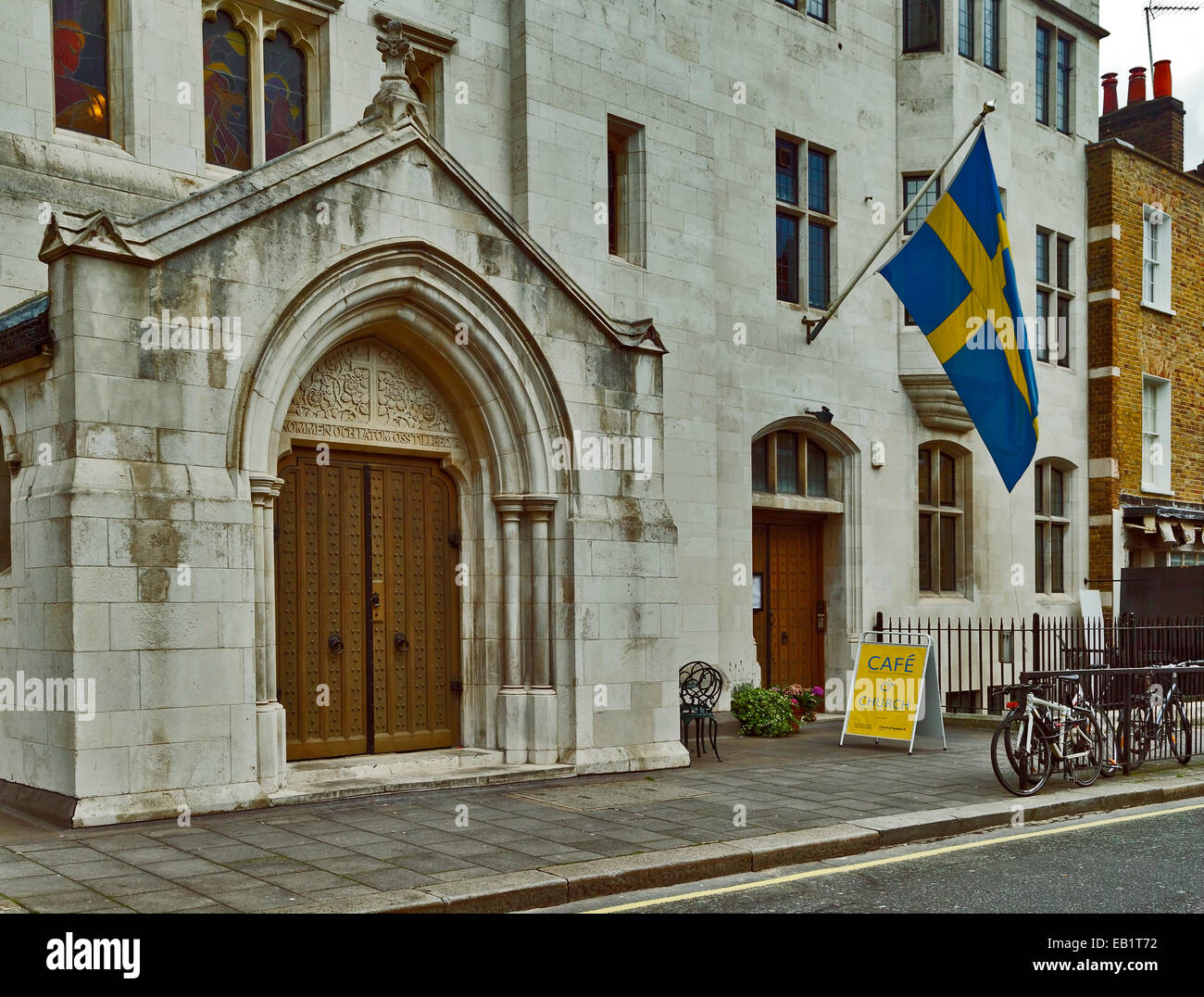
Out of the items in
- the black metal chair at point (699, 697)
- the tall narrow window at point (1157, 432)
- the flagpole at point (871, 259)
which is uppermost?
the flagpole at point (871, 259)

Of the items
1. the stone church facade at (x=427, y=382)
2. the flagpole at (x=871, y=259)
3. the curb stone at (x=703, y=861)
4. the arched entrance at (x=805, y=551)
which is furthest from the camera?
the arched entrance at (x=805, y=551)

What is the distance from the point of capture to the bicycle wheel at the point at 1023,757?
10312 millimetres

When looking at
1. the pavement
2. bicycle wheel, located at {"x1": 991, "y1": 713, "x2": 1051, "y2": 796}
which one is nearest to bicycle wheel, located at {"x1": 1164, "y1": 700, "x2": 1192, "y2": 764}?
the pavement

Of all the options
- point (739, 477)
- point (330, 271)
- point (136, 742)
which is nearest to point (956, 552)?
point (739, 477)

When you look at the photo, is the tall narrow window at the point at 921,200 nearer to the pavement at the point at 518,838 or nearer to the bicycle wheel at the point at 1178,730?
the bicycle wheel at the point at 1178,730

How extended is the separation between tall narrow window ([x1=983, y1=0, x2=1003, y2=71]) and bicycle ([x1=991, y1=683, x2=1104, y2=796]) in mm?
12414

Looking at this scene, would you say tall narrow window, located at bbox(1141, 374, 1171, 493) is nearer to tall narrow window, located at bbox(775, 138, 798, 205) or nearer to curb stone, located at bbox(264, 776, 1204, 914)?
tall narrow window, located at bbox(775, 138, 798, 205)

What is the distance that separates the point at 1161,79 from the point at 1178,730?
16731 millimetres

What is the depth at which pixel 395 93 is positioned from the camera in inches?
412

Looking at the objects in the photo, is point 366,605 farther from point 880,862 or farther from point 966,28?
point 966,28

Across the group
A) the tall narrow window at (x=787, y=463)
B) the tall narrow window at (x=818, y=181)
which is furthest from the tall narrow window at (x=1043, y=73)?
the tall narrow window at (x=787, y=463)

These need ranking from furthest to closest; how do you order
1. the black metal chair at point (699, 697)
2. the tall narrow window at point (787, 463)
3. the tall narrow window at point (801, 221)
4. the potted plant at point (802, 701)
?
the tall narrow window at point (801, 221) → the tall narrow window at point (787, 463) → the potted plant at point (802, 701) → the black metal chair at point (699, 697)

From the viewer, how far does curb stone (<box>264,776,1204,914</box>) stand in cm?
656

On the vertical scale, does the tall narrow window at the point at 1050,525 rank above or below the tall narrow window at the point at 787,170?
below
